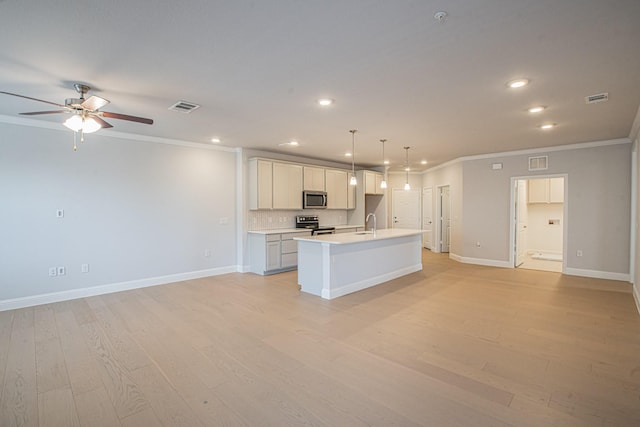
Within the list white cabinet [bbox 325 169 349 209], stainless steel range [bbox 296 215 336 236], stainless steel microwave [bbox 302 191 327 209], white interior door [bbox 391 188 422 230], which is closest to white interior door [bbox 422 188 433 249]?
white interior door [bbox 391 188 422 230]

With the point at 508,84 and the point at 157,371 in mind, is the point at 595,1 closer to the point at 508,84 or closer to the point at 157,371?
the point at 508,84

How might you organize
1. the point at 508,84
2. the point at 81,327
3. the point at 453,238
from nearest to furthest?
the point at 508,84 < the point at 81,327 < the point at 453,238

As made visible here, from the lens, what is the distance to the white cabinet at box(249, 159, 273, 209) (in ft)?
21.4

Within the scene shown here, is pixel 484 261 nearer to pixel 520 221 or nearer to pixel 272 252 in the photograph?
pixel 520 221

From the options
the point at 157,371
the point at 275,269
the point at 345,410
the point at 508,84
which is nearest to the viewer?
the point at 345,410

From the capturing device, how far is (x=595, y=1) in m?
1.85

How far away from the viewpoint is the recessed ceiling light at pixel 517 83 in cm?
303

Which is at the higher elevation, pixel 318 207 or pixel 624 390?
pixel 318 207

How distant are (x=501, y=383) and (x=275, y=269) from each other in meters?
4.64

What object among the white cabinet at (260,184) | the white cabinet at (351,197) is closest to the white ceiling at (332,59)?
the white cabinet at (260,184)

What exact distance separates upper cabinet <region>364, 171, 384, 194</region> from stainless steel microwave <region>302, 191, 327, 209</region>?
1.56 meters

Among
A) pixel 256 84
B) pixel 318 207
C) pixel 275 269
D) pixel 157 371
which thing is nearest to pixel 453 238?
pixel 318 207

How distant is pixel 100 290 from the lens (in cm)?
502

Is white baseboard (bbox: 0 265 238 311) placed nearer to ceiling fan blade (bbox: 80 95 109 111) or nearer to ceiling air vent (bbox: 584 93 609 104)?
ceiling fan blade (bbox: 80 95 109 111)
